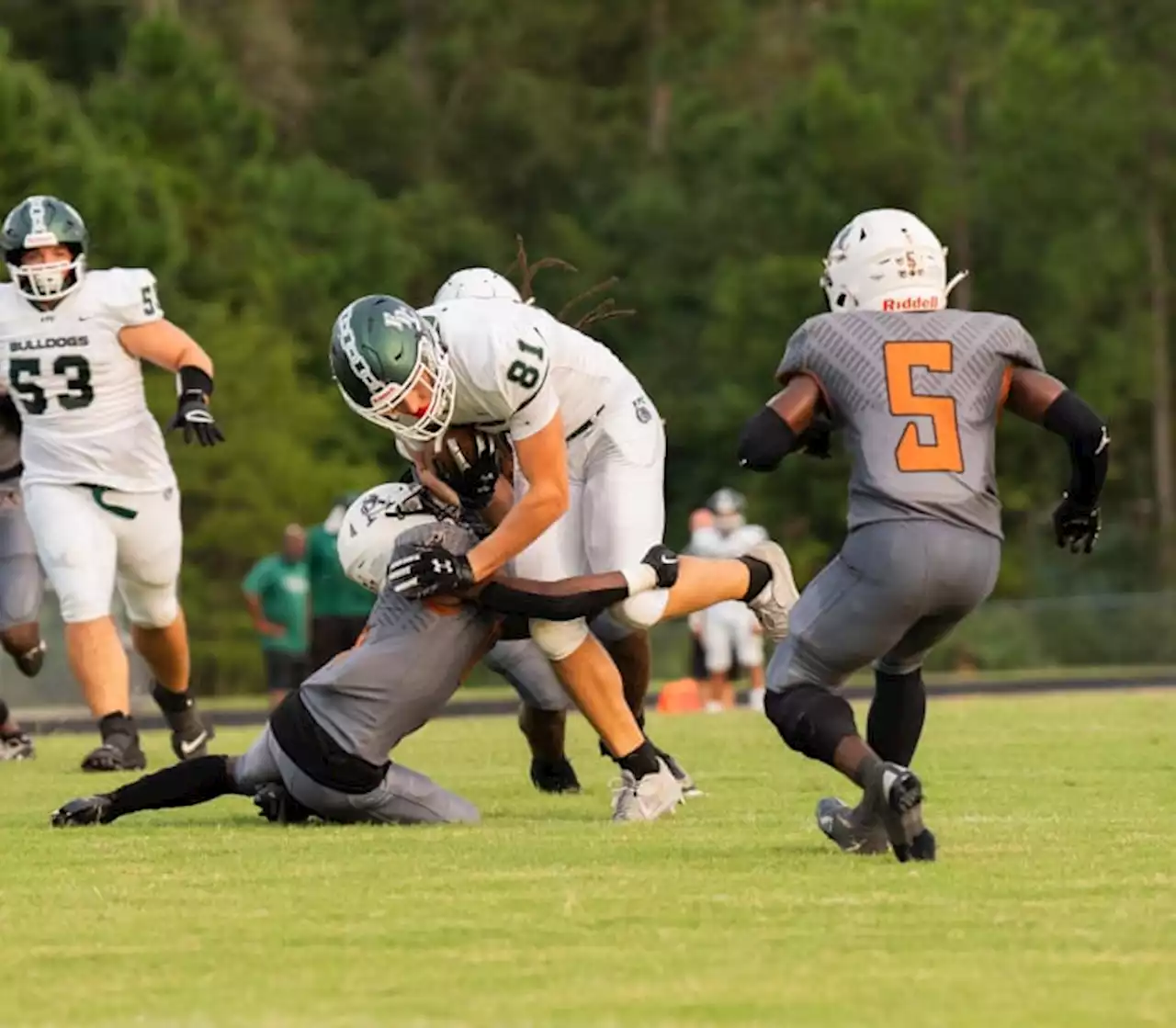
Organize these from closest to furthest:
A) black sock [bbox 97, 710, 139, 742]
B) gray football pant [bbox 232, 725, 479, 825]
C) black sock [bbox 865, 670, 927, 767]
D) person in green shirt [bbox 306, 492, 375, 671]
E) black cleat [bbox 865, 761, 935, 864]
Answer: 1. black cleat [bbox 865, 761, 935, 864]
2. black sock [bbox 865, 670, 927, 767]
3. gray football pant [bbox 232, 725, 479, 825]
4. black sock [bbox 97, 710, 139, 742]
5. person in green shirt [bbox 306, 492, 375, 671]

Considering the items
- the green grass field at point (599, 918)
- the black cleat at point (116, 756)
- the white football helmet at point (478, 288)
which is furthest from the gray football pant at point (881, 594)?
the black cleat at point (116, 756)

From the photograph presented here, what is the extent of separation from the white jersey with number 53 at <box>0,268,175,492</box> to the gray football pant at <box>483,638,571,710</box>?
1.98 meters

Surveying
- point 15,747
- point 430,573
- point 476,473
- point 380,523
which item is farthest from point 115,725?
point 430,573

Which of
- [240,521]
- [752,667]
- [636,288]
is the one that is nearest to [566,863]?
[752,667]

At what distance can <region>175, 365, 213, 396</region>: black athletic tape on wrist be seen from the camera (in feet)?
32.7

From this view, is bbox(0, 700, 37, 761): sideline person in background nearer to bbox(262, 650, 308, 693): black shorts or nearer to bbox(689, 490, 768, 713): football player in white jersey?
bbox(689, 490, 768, 713): football player in white jersey

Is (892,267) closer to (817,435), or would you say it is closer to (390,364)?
(817,435)

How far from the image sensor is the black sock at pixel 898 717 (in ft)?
23.0

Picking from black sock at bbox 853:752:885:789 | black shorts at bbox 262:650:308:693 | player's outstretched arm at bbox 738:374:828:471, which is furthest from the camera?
black shorts at bbox 262:650:308:693

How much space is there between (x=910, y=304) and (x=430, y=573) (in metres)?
1.40

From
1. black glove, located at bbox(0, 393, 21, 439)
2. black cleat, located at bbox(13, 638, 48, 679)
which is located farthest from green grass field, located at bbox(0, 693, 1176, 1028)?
black cleat, located at bbox(13, 638, 48, 679)

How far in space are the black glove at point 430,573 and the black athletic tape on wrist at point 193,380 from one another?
9.03ft

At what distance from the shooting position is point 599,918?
5.52m

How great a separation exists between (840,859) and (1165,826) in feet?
3.86
